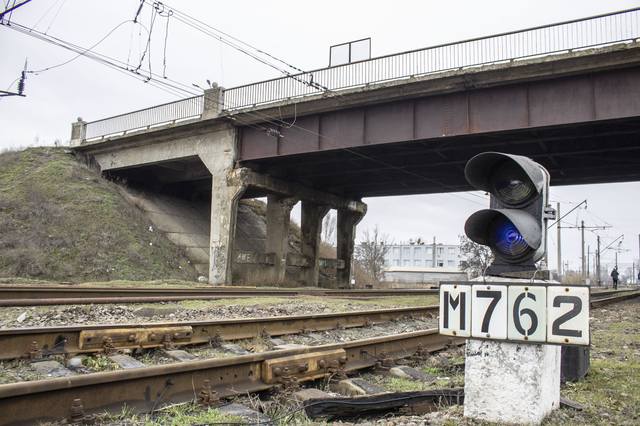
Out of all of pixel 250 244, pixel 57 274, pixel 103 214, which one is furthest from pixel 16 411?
pixel 250 244

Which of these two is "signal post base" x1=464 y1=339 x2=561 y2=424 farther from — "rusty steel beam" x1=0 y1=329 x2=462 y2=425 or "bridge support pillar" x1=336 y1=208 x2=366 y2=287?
"bridge support pillar" x1=336 y1=208 x2=366 y2=287

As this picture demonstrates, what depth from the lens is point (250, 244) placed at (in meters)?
32.7

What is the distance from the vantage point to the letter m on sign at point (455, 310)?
12.0ft

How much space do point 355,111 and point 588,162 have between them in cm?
1104

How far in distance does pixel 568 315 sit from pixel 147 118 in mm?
28360

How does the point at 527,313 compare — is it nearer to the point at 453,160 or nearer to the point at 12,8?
the point at 12,8

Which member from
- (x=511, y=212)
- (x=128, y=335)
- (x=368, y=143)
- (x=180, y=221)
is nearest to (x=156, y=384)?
(x=128, y=335)

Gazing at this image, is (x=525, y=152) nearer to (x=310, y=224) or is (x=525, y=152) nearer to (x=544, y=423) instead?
(x=310, y=224)

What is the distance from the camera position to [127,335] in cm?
583

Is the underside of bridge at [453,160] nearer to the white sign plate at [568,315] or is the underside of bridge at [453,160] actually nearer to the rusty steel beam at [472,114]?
the rusty steel beam at [472,114]

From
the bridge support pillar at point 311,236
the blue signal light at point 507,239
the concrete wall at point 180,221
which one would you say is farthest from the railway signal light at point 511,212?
the bridge support pillar at point 311,236

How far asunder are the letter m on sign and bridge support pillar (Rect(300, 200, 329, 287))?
2661cm

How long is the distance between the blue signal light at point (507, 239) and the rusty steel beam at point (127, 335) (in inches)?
157

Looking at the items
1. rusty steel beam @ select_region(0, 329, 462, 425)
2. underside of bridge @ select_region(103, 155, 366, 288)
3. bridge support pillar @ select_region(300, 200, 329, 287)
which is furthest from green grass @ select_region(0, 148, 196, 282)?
rusty steel beam @ select_region(0, 329, 462, 425)
